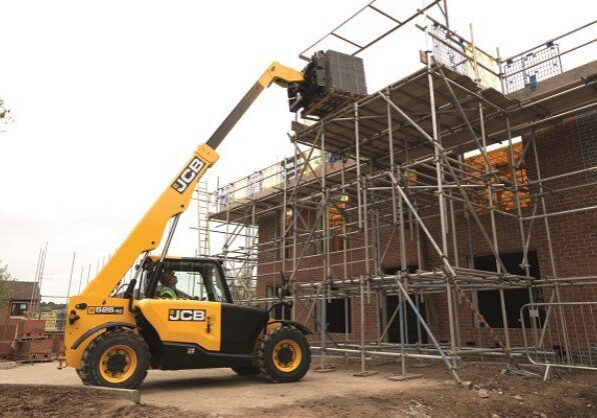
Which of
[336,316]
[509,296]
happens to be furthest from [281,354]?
[336,316]

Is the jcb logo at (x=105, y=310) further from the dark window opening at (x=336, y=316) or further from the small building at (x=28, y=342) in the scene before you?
the dark window opening at (x=336, y=316)

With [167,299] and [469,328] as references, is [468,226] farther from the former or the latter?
[167,299]

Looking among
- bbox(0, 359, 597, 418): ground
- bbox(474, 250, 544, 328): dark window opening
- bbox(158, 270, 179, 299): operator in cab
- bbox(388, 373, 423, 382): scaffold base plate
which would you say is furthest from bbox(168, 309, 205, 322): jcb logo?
bbox(474, 250, 544, 328): dark window opening

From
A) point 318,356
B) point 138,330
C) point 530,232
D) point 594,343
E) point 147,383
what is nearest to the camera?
point 138,330

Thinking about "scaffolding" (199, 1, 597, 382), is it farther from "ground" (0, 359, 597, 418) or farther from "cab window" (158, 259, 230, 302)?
"cab window" (158, 259, 230, 302)

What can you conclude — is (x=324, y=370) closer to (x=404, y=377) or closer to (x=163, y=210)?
(x=404, y=377)

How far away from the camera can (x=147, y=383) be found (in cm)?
812

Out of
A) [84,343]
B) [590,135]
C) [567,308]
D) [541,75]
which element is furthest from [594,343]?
[84,343]

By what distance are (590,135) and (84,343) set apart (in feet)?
36.4

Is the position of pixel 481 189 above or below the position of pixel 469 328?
above

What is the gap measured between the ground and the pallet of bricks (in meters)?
6.16

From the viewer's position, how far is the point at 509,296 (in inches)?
458

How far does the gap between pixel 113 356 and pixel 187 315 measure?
1202 millimetres

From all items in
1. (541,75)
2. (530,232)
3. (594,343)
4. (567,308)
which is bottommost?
(594,343)
